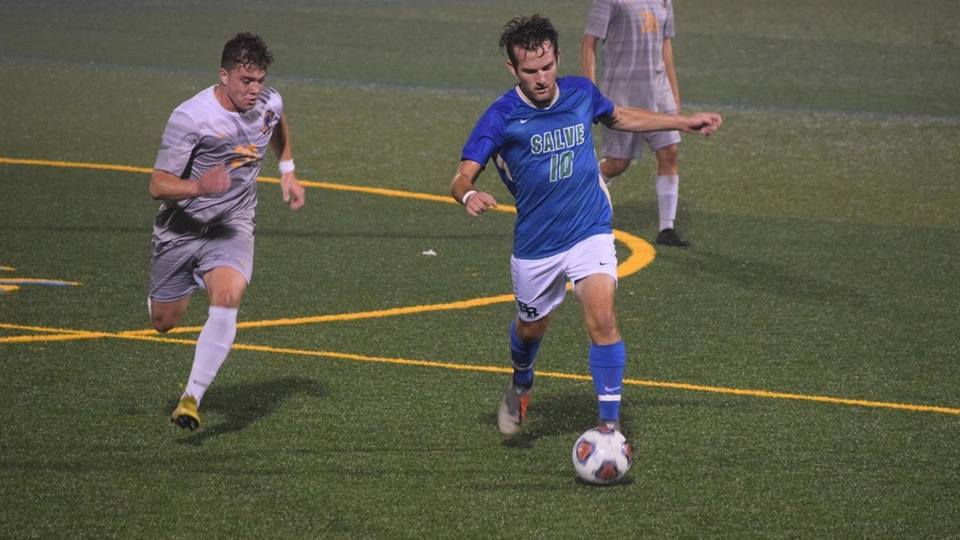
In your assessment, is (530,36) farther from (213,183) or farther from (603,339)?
(213,183)

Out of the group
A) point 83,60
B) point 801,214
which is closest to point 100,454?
point 801,214

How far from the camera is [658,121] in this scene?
24.6 ft

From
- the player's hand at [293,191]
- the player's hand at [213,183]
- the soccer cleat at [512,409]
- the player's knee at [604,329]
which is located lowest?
the soccer cleat at [512,409]

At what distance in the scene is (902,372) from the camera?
8.68m

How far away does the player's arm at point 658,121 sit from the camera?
7.43 metres

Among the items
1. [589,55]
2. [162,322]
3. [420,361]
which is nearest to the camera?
[162,322]

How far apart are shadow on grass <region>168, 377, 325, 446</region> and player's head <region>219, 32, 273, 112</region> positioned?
1478 mm

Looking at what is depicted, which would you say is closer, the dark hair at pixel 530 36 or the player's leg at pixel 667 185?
the dark hair at pixel 530 36

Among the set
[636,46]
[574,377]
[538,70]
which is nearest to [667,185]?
[636,46]

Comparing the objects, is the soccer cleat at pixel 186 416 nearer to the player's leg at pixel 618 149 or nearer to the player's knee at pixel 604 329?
the player's knee at pixel 604 329

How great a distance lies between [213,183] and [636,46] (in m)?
6.05

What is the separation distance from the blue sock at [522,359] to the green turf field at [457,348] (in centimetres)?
28

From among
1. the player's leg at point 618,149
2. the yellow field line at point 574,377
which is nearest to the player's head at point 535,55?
the yellow field line at point 574,377

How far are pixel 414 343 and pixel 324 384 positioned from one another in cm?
103
